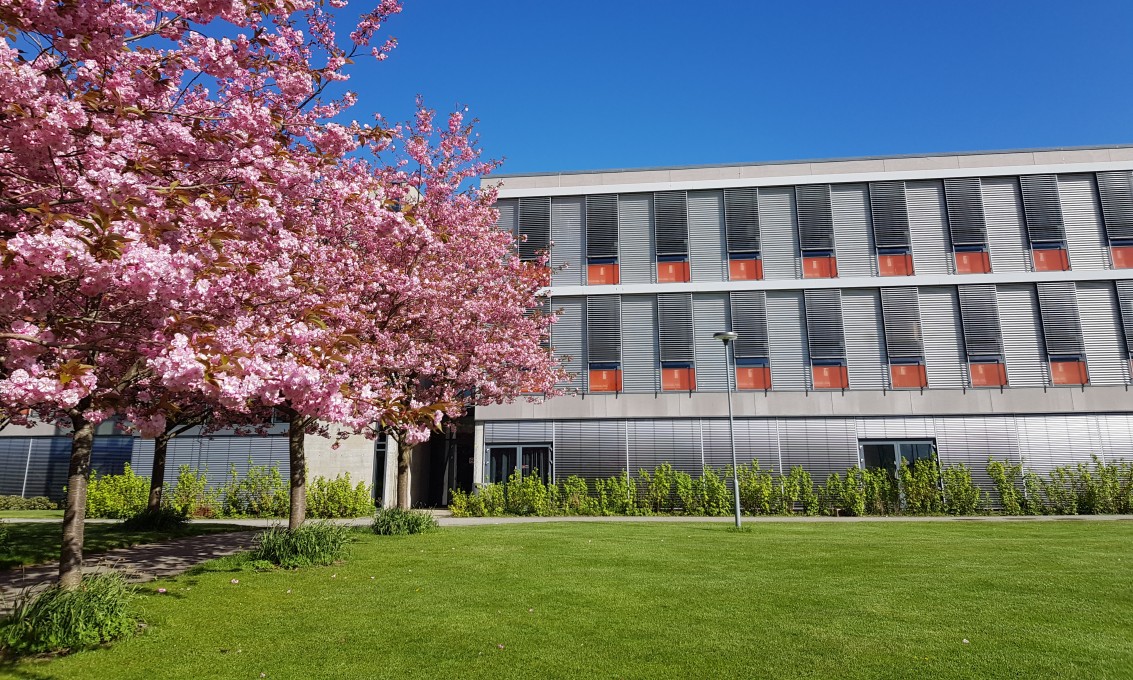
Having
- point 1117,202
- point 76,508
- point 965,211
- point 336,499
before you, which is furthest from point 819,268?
point 76,508

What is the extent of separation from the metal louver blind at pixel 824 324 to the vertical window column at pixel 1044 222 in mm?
8078

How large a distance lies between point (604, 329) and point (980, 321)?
15.0m

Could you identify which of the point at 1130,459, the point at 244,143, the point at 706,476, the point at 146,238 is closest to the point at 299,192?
the point at 244,143

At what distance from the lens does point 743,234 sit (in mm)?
28172

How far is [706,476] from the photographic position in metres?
24.5

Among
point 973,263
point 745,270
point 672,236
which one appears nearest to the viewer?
point 973,263

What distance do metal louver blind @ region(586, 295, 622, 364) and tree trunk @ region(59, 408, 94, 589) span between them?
2066 cm

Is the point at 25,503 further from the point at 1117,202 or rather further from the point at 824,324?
the point at 1117,202

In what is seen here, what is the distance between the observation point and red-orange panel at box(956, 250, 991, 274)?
88.0ft

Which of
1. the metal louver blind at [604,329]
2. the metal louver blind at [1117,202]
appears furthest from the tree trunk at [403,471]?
the metal louver blind at [1117,202]

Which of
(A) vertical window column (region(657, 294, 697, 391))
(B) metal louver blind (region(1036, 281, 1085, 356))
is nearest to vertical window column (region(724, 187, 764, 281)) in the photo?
(A) vertical window column (region(657, 294, 697, 391))

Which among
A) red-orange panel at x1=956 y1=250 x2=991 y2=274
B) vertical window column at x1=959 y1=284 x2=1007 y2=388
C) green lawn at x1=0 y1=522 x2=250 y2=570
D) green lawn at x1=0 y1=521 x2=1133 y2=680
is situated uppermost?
red-orange panel at x1=956 y1=250 x2=991 y2=274

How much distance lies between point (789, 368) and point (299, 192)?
903 inches

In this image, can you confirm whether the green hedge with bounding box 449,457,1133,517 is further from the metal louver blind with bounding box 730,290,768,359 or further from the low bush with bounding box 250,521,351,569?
the low bush with bounding box 250,521,351,569
